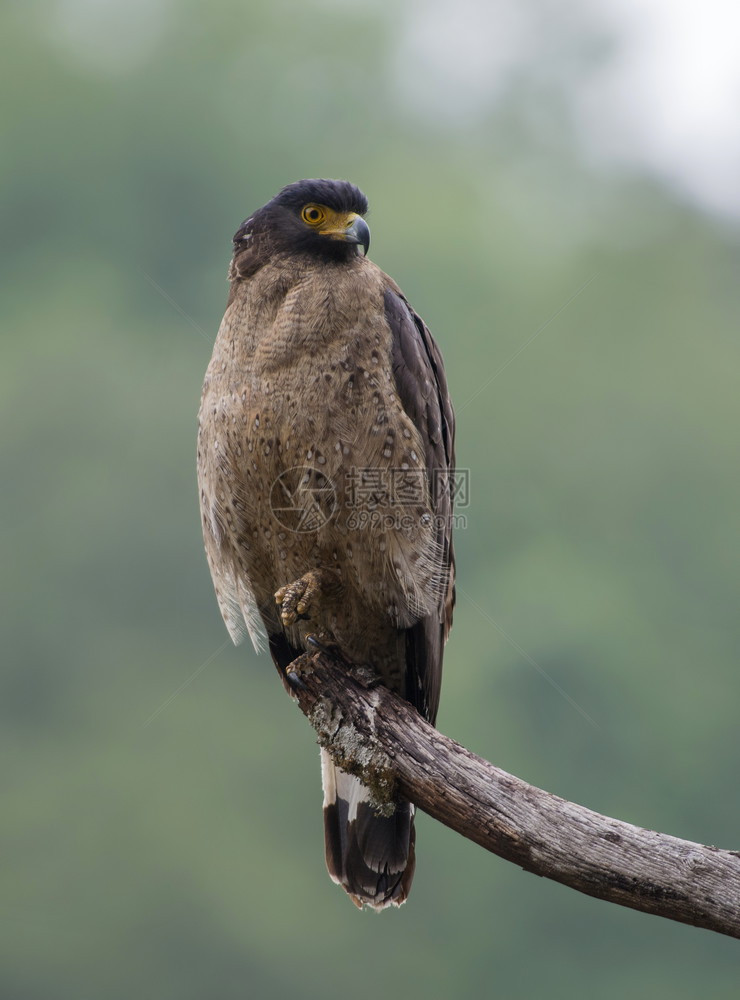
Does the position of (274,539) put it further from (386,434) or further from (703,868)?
(703,868)

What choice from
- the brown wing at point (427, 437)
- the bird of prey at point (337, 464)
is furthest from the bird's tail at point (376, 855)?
the brown wing at point (427, 437)

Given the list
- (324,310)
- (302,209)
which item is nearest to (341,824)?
(324,310)

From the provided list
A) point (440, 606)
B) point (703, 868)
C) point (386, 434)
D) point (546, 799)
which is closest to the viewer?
point (703, 868)

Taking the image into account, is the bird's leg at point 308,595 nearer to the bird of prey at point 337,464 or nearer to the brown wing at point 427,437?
the bird of prey at point 337,464

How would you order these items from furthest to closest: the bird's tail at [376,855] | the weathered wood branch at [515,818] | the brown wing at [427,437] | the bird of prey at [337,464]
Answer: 1. the bird's tail at [376,855]
2. the brown wing at [427,437]
3. the bird of prey at [337,464]
4. the weathered wood branch at [515,818]

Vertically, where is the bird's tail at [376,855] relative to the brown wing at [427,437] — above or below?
below

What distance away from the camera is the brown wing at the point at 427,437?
3225 millimetres

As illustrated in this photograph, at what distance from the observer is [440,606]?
11.0 ft

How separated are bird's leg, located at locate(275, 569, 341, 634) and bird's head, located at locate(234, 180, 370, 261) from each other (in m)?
1.08

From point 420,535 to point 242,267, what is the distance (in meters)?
1.11

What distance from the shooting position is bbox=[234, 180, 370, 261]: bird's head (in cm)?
330

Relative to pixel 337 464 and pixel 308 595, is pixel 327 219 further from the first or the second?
pixel 308 595

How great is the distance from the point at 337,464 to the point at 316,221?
0.89m

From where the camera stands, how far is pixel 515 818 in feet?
8.72
